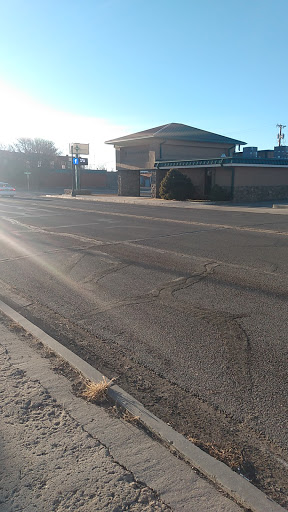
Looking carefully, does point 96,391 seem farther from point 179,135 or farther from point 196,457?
point 179,135

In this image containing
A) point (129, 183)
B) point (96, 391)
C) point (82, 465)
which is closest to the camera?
point (82, 465)

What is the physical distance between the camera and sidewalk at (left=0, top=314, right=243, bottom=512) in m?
2.32

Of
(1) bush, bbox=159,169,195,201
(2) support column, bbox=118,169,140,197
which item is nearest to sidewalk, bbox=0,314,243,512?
(1) bush, bbox=159,169,195,201

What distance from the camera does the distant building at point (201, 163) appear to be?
96.3 ft

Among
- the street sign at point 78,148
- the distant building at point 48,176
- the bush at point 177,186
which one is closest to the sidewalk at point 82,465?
the bush at point 177,186

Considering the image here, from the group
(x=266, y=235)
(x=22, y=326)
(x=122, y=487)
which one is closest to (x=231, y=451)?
(x=122, y=487)

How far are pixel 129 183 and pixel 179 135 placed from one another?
24.8 ft

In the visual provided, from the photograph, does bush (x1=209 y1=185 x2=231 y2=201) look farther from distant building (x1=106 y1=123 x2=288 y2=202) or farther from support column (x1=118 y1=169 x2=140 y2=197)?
support column (x1=118 y1=169 x2=140 y2=197)

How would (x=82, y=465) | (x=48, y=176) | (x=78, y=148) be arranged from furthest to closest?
(x=48, y=176) → (x=78, y=148) → (x=82, y=465)

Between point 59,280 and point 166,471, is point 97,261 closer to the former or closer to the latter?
point 59,280

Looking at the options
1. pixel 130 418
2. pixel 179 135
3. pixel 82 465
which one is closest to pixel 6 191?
pixel 179 135

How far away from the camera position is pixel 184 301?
6.25 meters

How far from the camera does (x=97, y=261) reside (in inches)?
367

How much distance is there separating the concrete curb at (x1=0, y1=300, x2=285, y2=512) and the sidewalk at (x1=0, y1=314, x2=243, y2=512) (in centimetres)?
7
